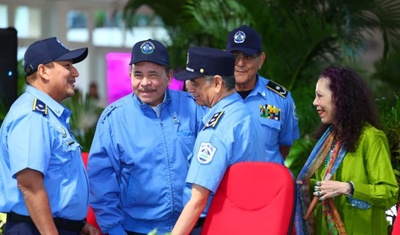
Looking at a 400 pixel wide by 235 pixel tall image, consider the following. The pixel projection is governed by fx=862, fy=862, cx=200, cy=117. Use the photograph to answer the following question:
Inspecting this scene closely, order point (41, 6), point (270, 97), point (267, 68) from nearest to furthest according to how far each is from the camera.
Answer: point (270, 97)
point (267, 68)
point (41, 6)

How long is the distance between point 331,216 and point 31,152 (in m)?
1.40

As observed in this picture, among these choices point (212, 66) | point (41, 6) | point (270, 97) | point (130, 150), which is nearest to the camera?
point (212, 66)

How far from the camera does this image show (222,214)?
11.8ft

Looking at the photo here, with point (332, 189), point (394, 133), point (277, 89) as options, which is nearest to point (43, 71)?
point (332, 189)

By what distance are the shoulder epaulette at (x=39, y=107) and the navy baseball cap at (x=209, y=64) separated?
62 centimetres

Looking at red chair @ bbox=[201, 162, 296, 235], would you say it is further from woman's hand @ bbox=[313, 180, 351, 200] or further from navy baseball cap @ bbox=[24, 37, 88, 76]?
navy baseball cap @ bbox=[24, 37, 88, 76]

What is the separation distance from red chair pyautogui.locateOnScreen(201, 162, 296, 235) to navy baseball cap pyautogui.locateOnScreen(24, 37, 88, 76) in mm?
914

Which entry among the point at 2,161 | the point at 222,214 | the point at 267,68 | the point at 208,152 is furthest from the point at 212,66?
the point at 267,68

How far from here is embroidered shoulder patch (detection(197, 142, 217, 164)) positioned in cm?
356

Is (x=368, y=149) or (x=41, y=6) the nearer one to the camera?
(x=368, y=149)

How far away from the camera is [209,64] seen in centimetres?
379

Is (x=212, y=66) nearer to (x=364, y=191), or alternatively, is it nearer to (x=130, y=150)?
(x=130, y=150)

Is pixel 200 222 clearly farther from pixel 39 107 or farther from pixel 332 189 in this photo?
pixel 39 107

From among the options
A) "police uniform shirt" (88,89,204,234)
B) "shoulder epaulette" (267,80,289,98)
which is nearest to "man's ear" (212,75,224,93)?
"police uniform shirt" (88,89,204,234)
